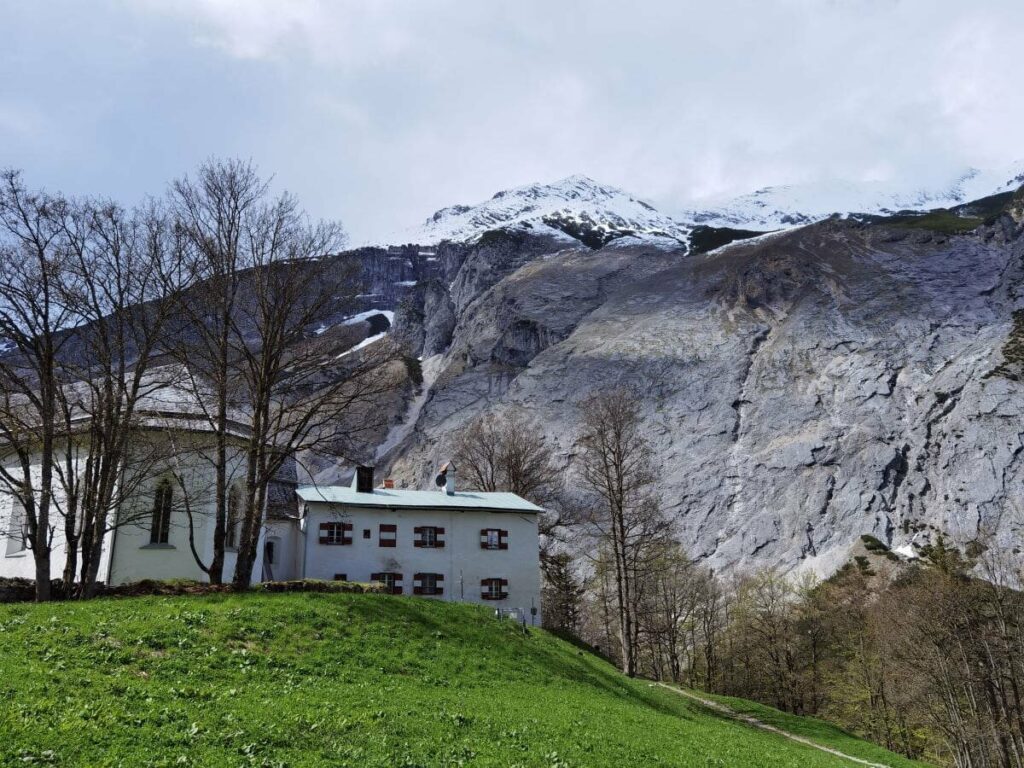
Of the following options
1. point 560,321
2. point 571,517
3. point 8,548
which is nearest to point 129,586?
point 8,548

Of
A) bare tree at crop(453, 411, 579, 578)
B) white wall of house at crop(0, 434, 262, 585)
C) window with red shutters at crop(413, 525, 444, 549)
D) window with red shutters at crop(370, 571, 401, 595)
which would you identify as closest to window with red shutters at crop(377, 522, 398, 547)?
window with red shutters at crop(413, 525, 444, 549)

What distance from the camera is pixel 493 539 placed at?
3997 cm

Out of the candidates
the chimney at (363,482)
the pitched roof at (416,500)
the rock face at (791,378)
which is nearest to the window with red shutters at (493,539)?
the pitched roof at (416,500)

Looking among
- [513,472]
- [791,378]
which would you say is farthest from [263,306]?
[791,378]

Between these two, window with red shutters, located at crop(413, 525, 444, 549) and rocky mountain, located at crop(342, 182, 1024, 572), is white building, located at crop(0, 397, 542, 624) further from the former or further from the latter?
rocky mountain, located at crop(342, 182, 1024, 572)

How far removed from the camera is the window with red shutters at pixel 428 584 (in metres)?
38.7

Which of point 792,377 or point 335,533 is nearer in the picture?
point 335,533

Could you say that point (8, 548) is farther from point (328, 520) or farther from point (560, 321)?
point (560, 321)

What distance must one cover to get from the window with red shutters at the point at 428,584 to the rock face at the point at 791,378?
42.8 m

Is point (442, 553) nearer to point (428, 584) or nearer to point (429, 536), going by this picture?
point (429, 536)

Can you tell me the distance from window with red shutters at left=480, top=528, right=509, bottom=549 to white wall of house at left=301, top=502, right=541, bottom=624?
177 mm

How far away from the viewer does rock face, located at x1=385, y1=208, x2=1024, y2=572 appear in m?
76.4

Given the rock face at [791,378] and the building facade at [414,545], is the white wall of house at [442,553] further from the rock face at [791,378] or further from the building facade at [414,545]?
the rock face at [791,378]

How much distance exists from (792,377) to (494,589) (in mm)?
68436
